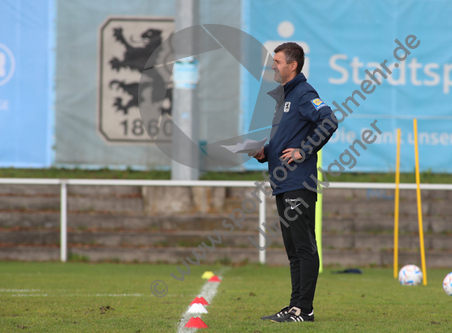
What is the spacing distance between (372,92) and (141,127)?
4.62m

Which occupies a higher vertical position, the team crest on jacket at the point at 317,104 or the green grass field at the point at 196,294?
the team crest on jacket at the point at 317,104

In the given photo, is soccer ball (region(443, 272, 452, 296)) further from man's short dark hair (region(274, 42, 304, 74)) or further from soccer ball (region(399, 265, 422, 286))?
man's short dark hair (region(274, 42, 304, 74))

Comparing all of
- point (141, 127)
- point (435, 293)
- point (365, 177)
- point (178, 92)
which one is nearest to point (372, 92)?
point (365, 177)

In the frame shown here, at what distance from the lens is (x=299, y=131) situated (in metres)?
3.96

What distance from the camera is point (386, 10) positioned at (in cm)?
1104

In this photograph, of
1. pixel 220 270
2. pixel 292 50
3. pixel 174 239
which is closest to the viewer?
pixel 292 50

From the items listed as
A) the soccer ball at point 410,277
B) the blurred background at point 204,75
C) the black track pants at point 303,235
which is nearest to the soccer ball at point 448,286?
the soccer ball at point 410,277

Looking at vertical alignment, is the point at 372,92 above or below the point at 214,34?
below

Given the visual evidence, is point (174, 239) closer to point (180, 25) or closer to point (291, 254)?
point (180, 25)

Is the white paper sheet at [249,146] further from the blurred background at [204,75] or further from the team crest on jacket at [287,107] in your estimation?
the blurred background at [204,75]

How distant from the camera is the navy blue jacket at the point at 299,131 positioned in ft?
12.5

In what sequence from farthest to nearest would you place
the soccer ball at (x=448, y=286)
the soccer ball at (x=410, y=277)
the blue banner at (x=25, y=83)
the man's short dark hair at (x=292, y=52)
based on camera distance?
the blue banner at (x=25, y=83) < the soccer ball at (x=410, y=277) < the soccer ball at (x=448, y=286) < the man's short dark hair at (x=292, y=52)

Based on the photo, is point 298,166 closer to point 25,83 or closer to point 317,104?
point 317,104

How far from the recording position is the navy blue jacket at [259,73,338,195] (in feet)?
12.5
